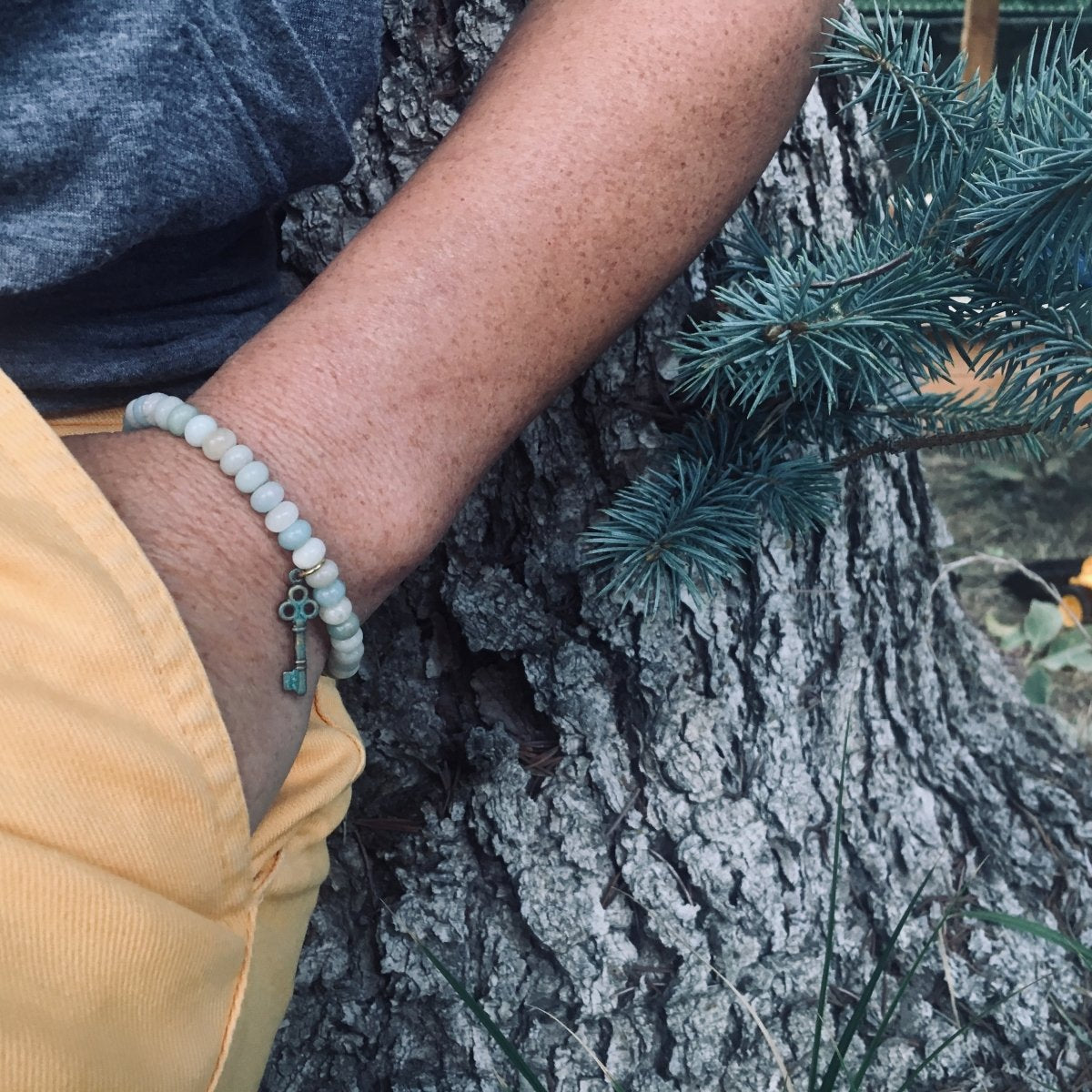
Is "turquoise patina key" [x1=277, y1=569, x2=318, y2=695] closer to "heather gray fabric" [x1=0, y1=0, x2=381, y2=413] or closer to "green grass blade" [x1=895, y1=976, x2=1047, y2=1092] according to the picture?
"heather gray fabric" [x1=0, y1=0, x2=381, y2=413]

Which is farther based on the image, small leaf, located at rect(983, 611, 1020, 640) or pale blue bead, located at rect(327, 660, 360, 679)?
small leaf, located at rect(983, 611, 1020, 640)

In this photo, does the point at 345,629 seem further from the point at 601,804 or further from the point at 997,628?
the point at 997,628

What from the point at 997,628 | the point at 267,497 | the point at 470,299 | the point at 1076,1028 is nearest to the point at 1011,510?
the point at 997,628

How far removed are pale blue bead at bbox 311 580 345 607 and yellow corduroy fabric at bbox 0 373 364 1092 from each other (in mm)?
96

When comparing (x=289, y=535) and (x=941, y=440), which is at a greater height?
(x=941, y=440)

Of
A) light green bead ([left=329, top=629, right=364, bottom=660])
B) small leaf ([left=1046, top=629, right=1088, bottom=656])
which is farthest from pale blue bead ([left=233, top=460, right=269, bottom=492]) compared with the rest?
small leaf ([left=1046, top=629, right=1088, bottom=656])

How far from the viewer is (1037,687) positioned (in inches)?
77.1

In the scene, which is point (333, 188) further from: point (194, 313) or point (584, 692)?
point (584, 692)

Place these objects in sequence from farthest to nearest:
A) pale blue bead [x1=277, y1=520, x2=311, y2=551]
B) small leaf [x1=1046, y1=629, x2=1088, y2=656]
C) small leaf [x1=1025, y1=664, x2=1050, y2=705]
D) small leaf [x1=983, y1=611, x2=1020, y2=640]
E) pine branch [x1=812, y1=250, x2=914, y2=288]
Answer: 1. small leaf [x1=983, y1=611, x2=1020, y2=640]
2. small leaf [x1=1046, y1=629, x2=1088, y2=656]
3. small leaf [x1=1025, y1=664, x2=1050, y2=705]
4. pine branch [x1=812, y1=250, x2=914, y2=288]
5. pale blue bead [x1=277, y1=520, x2=311, y2=551]

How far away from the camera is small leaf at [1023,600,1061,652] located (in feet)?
7.09

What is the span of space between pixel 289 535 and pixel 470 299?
188 millimetres

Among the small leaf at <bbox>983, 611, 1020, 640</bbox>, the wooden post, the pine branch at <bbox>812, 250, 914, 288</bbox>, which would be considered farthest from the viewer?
the wooden post

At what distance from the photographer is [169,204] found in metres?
0.66

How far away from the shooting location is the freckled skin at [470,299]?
586mm
